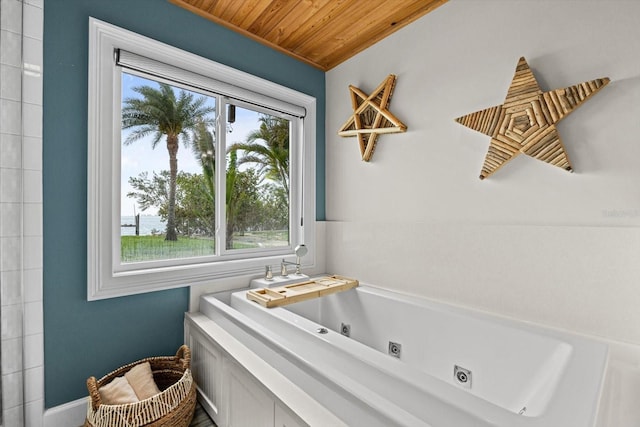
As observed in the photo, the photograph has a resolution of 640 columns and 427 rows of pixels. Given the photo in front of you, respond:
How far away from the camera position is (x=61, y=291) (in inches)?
59.0

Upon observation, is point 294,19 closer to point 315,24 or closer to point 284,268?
point 315,24

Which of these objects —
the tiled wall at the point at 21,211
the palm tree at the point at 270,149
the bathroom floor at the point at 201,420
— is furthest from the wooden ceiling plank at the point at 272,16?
the bathroom floor at the point at 201,420

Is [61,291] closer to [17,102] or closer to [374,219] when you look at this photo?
[17,102]

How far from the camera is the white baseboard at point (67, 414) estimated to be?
4.82ft

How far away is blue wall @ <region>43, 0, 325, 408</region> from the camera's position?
1.47 m

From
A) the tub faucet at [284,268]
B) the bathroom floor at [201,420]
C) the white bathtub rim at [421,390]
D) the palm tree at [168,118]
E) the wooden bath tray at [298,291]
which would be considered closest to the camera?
the white bathtub rim at [421,390]

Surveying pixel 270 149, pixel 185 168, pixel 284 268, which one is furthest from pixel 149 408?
pixel 270 149

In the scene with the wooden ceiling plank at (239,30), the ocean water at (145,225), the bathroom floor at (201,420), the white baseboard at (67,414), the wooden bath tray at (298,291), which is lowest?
the bathroom floor at (201,420)

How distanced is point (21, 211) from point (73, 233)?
216mm

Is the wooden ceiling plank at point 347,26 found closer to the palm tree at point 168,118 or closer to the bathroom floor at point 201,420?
the palm tree at point 168,118

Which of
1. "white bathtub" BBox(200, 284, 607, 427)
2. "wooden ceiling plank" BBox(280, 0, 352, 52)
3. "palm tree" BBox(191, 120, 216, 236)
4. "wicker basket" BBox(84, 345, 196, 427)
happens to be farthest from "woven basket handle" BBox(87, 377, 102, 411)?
"wooden ceiling plank" BBox(280, 0, 352, 52)

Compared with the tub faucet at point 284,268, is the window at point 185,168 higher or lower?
higher

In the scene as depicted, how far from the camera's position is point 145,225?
72.2 inches

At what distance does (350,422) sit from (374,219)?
1.51 metres
